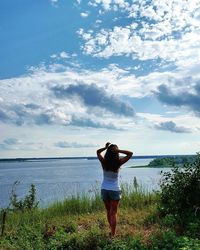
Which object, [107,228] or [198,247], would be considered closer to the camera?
[198,247]

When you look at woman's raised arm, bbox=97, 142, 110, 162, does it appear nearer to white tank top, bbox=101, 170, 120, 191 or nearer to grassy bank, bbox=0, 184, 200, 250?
white tank top, bbox=101, 170, 120, 191

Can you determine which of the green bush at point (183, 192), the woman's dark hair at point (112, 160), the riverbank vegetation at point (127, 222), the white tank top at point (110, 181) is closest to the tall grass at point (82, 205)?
the riverbank vegetation at point (127, 222)

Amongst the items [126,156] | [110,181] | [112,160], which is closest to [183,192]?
[126,156]

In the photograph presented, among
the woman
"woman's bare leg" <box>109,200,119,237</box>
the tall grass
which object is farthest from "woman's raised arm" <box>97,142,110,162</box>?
the tall grass

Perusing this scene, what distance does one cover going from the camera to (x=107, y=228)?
1195 cm

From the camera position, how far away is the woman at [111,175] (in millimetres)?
10453

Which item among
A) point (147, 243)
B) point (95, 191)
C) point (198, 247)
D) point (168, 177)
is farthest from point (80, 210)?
point (198, 247)

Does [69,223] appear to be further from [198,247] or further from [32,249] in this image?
[198,247]

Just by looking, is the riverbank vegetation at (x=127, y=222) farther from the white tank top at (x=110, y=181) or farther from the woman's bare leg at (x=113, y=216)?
the white tank top at (x=110, y=181)

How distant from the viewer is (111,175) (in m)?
10.5

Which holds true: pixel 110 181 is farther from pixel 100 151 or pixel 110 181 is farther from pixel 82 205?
pixel 82 205

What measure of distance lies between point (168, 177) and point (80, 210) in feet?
13.4

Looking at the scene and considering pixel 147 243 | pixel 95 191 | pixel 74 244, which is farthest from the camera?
pixel 95 191

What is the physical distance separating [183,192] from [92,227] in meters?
2.52
